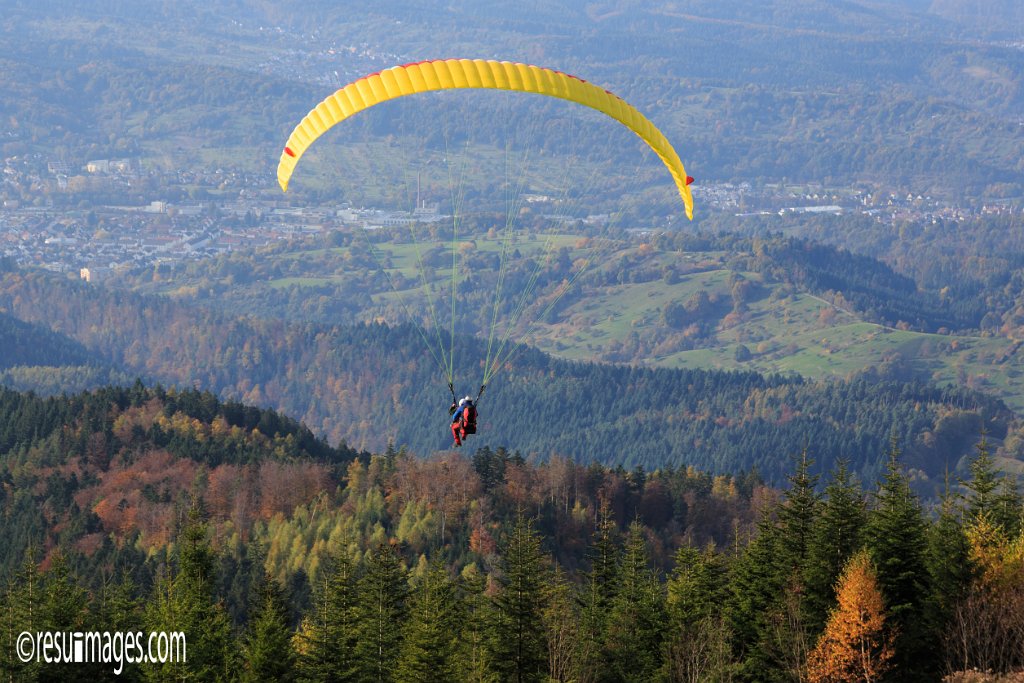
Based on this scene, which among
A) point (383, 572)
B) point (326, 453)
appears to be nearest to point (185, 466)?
point (326, 453)

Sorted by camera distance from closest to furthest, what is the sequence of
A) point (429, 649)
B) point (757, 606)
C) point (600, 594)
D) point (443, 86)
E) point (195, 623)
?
point (443, 86), point (429, 649), point (195, 623), point (757, 606), point (600, 594)

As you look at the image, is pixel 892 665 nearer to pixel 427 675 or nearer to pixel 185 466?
pixel 427 675

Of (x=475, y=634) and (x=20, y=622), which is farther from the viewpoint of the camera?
(x=475, y=634)

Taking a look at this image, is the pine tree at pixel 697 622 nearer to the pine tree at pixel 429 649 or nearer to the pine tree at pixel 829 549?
the pine tree at pixel 829 549

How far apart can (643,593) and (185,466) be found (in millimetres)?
86810

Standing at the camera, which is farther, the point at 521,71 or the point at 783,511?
the point at 783,511

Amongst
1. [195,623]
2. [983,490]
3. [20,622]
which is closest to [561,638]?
[195,623]

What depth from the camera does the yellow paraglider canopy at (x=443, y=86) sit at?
51.9 metres

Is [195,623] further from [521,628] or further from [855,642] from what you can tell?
[855,642]

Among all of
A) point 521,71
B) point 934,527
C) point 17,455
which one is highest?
point 521,71

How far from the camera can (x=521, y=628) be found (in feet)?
216

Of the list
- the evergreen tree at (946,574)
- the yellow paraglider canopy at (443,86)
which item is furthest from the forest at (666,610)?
the yellow paraglider canopy at (443,86)

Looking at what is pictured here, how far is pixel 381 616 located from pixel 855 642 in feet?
67.1

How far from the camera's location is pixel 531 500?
13612cm
